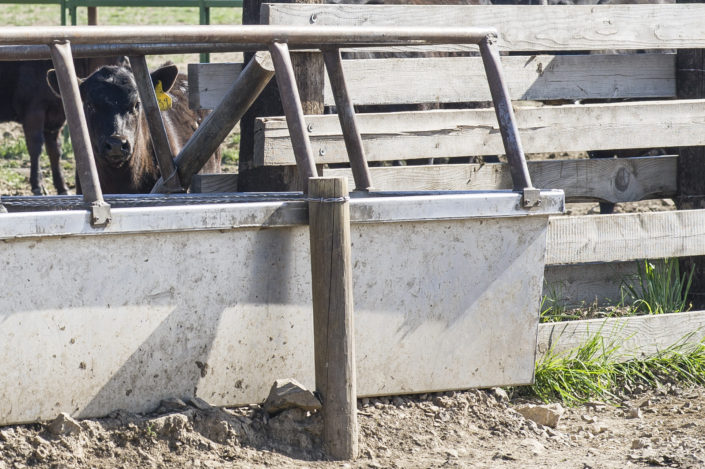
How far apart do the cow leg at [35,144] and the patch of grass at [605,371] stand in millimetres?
6192

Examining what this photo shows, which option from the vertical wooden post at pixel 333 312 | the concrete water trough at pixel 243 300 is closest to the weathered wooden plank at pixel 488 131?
the concrete water trough at pixel 243 300

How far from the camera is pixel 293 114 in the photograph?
343cm

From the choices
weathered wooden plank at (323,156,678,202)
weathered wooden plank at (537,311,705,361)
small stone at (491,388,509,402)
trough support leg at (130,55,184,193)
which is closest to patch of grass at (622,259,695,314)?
weathered wooden plank at (537,311,705,361)

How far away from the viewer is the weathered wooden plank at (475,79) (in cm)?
448

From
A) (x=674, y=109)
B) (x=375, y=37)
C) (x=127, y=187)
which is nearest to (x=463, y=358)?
(x=375, y=37)

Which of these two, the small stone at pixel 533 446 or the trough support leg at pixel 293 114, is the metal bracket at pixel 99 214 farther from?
the small stone at pixel 533 446

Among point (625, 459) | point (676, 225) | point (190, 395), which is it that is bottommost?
point (625, 459)

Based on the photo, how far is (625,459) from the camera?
3578mm

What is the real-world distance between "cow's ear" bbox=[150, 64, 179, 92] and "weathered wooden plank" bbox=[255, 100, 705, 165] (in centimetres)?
188

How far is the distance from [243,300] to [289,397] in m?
0.36

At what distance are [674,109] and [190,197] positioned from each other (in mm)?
2453

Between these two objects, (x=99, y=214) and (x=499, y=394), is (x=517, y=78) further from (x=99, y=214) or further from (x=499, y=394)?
(x=99, y=214)

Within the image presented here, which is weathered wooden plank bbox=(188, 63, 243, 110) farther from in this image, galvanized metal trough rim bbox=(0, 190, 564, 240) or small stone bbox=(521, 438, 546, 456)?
small stone bbox=(521, 438, 546, 456)

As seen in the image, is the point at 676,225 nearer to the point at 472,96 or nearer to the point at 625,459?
the point at 472,96
